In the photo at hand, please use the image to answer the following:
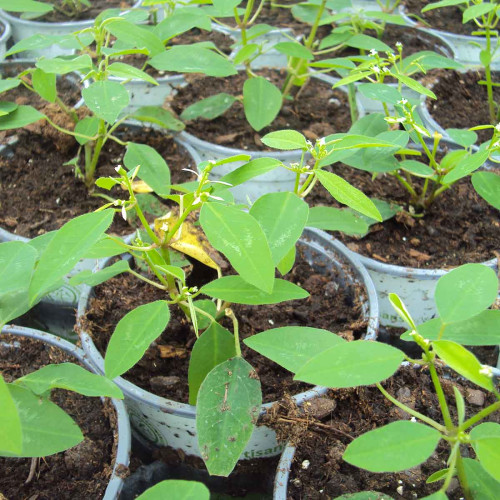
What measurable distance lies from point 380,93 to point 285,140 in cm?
37

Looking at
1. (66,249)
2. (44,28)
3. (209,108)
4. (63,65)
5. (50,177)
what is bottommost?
(50,177)

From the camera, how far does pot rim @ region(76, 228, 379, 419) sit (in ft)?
3.56

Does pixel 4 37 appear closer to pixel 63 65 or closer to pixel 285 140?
pixel 63 65

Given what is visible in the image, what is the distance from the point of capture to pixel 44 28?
7.45 feet

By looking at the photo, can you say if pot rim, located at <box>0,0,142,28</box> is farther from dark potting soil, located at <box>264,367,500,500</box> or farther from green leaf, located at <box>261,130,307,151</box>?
dark potting soil, located at <box>264,367,500,500</box>

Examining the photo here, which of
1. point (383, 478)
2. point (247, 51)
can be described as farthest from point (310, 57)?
point (383, 478)

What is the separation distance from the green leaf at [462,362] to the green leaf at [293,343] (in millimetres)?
203

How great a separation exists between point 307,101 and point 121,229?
2.79 ft

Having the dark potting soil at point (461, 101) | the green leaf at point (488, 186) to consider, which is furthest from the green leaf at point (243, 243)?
the dark potting soil at point (461, 101)

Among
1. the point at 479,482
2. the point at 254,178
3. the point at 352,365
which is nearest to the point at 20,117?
the point at 254,178

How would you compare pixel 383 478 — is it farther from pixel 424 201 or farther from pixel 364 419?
pixel 424 201

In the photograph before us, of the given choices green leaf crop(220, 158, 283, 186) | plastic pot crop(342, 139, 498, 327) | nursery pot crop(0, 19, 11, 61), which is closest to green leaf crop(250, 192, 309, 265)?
green leaf crop(220, 158, 283, 186)

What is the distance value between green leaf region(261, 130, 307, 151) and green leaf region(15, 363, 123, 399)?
452 millimetres

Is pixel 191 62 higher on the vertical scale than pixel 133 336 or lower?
higher
